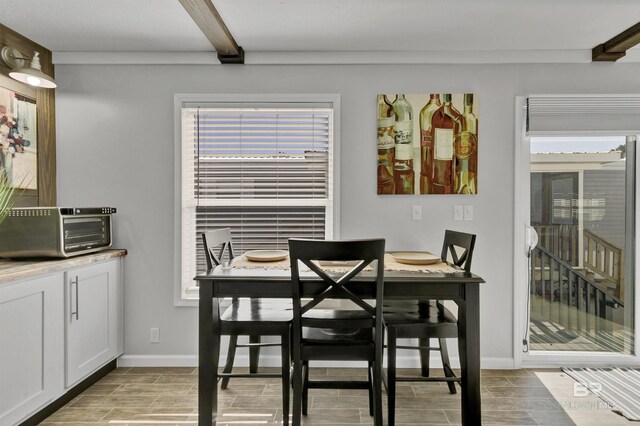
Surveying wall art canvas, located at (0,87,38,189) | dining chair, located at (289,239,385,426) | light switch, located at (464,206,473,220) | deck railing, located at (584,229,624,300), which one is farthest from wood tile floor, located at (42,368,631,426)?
wall art canvas, located at (0,87,38,189)

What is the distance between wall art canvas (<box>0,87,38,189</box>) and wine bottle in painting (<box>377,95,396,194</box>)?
253cm

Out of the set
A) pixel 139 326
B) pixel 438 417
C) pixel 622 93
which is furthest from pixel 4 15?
pixel 622 93

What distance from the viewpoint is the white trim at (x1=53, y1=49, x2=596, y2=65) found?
3.11 metres

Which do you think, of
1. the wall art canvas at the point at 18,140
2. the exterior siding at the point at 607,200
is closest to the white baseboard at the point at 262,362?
the exterior siding at the point at 607,200

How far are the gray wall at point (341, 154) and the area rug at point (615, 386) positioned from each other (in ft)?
1.63

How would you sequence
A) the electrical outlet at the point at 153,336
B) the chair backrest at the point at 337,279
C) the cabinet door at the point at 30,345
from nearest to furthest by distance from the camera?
the chair backrest at the point at 337,279 → the cabinet door at the point at 30,345 → the electrical outlet at the point at 153,336

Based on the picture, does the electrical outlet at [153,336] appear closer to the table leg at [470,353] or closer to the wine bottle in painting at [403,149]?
the wine bottle in painting at [403,149]

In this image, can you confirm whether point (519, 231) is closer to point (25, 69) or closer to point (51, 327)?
point (51, 327)

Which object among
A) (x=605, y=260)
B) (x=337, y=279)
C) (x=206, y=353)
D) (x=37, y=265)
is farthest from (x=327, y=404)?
(x=605, y=260)

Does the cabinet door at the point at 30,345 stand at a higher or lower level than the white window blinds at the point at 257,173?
lower

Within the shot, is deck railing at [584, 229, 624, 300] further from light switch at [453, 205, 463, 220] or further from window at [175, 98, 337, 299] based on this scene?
window at [175, 98, 337, 299]

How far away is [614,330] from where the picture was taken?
3.24 meters

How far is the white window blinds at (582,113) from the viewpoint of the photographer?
10.2 ft

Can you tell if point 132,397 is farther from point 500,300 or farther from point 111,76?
point 500,300
